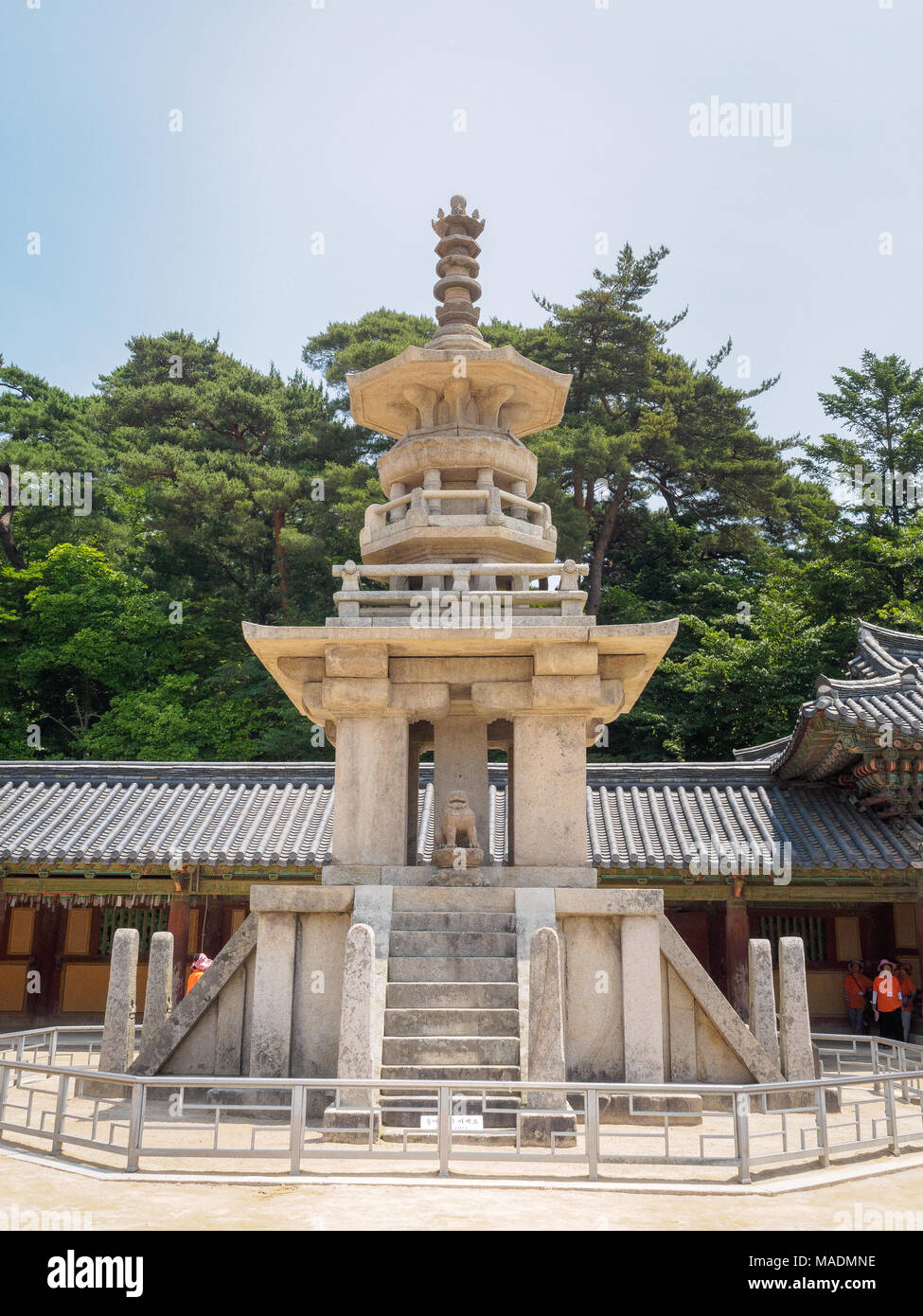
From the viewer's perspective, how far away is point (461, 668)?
1100cm

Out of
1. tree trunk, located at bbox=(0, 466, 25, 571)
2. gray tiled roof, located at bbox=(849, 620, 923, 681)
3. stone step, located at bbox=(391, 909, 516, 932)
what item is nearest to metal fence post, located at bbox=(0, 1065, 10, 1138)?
stone step, located at bbox=(391, 909, 516, 932)

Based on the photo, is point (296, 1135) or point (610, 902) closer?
point (296, 1135)

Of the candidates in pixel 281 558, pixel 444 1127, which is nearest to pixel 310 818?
pixel 444 1127

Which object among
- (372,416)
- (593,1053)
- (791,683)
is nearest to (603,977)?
(593,1053)

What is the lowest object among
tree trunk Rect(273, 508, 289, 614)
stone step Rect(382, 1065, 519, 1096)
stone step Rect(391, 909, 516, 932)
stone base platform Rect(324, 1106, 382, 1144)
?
stone base platform Rect(324, 1106, 382, 1144)

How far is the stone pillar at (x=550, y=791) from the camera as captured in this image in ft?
34.4

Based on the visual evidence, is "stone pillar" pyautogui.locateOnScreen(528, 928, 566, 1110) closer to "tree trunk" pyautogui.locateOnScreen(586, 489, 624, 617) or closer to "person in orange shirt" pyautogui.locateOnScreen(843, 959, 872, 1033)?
"person in orange shirt" pyautogui.locateOnScreen(843, 959, 872, 1033)

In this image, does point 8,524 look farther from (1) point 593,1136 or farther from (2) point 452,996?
(1) point 593,1136

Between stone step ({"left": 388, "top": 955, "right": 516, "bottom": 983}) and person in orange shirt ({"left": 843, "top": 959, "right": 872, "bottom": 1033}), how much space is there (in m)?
10.1

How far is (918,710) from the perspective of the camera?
16.3 m

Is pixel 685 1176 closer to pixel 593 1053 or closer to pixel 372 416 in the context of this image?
pixel 593 1053

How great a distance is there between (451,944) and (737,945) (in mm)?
9097

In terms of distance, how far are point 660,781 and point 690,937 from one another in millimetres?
2867

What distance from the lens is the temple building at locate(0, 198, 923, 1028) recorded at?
10633 mm
